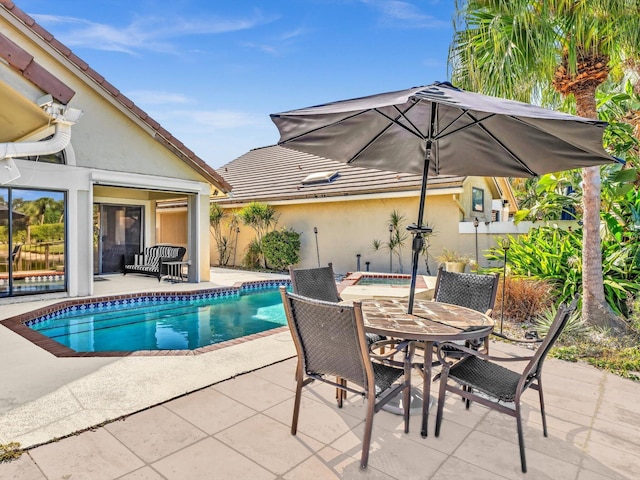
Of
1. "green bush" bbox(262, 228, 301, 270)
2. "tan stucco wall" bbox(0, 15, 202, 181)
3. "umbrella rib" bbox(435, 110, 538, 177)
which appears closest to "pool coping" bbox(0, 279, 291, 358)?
"green bush" bbox(262, 228, 301, 270)

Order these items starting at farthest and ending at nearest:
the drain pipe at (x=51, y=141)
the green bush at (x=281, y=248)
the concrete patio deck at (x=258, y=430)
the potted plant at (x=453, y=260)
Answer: the green bush at (x=281, y=248)
the potted plant at (x=453, y=260)
the drain pipe at (x=51, y=141)
the concrete patio deck at (x=258, y=430)

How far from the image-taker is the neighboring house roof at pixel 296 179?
14.9 meters

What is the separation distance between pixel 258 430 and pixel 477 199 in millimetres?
14845

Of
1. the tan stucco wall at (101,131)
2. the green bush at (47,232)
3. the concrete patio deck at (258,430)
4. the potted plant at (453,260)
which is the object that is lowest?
the concrete patio deck at (258,430)

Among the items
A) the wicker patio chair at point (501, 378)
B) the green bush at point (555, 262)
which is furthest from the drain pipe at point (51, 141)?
the green bush at point (555, 262)

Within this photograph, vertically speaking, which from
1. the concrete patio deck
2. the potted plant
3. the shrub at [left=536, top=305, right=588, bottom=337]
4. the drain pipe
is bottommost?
the concrete patio deck

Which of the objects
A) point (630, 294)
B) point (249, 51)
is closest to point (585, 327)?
point (630, 294)

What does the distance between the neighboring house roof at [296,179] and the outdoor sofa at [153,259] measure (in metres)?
4.96

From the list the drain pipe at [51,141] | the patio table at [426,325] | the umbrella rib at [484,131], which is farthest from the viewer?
the drain pipe at [51,141]

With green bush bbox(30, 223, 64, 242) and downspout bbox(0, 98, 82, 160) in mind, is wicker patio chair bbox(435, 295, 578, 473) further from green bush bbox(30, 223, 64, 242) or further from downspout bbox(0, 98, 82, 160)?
green bush bbox(30, 223, 64, 242)

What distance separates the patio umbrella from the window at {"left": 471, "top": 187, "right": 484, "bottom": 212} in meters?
10.8

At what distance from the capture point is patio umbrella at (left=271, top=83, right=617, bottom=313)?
3.57m

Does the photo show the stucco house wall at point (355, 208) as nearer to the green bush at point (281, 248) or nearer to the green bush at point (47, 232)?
the green bush at point (281, 248)

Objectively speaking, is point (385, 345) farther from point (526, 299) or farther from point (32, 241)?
point (32, 241)
